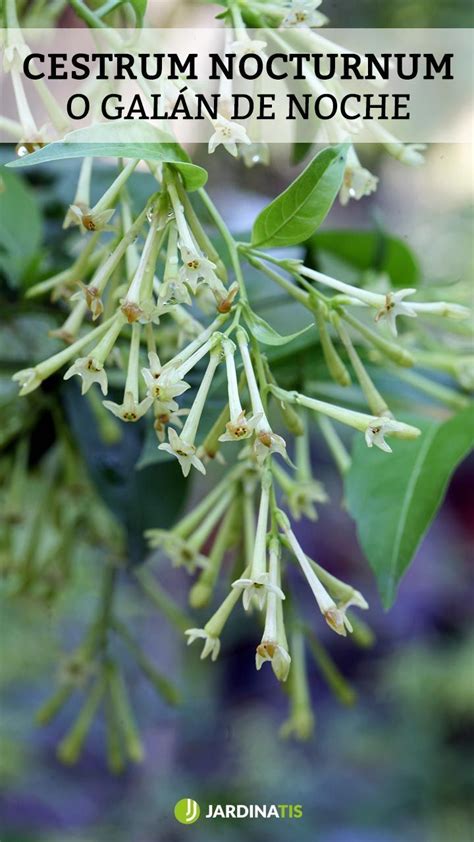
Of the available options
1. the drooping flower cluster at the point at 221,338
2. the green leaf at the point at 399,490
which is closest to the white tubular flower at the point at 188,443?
the drooping flower cluster at the point at 221,338

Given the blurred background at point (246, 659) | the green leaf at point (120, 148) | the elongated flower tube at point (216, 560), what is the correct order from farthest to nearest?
the blurred background at point (246, 659) < the elongated flower tube at point (216, 560) < the green leaf at point (120, 148)

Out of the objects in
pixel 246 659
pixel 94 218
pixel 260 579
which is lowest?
pixel 246 659

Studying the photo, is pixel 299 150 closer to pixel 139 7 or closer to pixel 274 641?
pixel 139 7

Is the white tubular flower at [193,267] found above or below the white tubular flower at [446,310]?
above

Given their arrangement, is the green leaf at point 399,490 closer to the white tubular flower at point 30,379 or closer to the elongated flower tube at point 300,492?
the elongated flower tube at point 300,492

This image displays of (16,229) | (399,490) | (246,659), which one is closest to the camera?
(399,490)

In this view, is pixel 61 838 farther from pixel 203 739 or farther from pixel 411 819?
pixel 411 819

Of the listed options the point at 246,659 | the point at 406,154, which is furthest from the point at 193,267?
the point at 246,659
